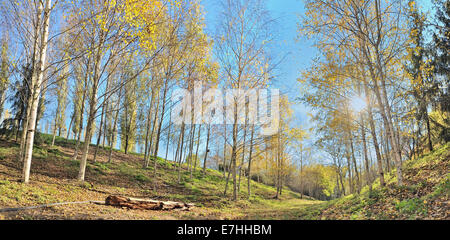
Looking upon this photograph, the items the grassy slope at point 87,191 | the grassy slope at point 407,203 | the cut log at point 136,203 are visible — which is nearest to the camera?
the grassy slope at point 407,203

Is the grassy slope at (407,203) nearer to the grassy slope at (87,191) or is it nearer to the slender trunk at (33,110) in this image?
the grassy slope at (87,191)

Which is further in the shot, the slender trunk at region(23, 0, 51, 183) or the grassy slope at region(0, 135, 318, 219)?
the slender trunk at region(23, 0, 51, 183)

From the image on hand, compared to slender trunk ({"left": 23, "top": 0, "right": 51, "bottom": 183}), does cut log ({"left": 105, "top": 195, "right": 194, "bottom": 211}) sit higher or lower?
lower

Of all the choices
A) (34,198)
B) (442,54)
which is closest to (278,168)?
(442,54)

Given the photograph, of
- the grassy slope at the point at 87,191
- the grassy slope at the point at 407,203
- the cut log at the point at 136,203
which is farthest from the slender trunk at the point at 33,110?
the grassy slope at the point at 407,203

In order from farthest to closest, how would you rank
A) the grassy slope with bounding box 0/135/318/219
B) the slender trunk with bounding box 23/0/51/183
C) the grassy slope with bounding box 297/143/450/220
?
1. the slender trunk with bounding box 23/0/51/183
2. the grassy slope with bounding box 0/135/318/219
3. the grassy slope with bounding box 297/143/450/220

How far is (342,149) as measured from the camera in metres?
19.5

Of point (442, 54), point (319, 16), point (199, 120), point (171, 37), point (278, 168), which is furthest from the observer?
point (278, 168)

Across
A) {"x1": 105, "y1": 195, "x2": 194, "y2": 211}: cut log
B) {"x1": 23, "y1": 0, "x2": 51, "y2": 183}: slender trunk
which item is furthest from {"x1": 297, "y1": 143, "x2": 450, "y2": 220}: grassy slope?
{"x1": 23, "y1": 0, "x2": 51, "y2": 183}: slender trunk

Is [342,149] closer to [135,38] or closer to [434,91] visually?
[434,91]

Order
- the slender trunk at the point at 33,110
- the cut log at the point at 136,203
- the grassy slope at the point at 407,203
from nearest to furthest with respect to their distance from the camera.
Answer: the grassy slope at the point at 407,203
the cut log at the point at 136,203
the slender trunk at the point at 33,110

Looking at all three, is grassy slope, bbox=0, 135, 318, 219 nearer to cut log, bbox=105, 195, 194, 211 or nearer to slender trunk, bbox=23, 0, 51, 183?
cut log, bbox=105, 195, 194, 211

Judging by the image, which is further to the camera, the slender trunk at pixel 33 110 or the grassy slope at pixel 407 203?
the slender trunk at pixel 33 110
